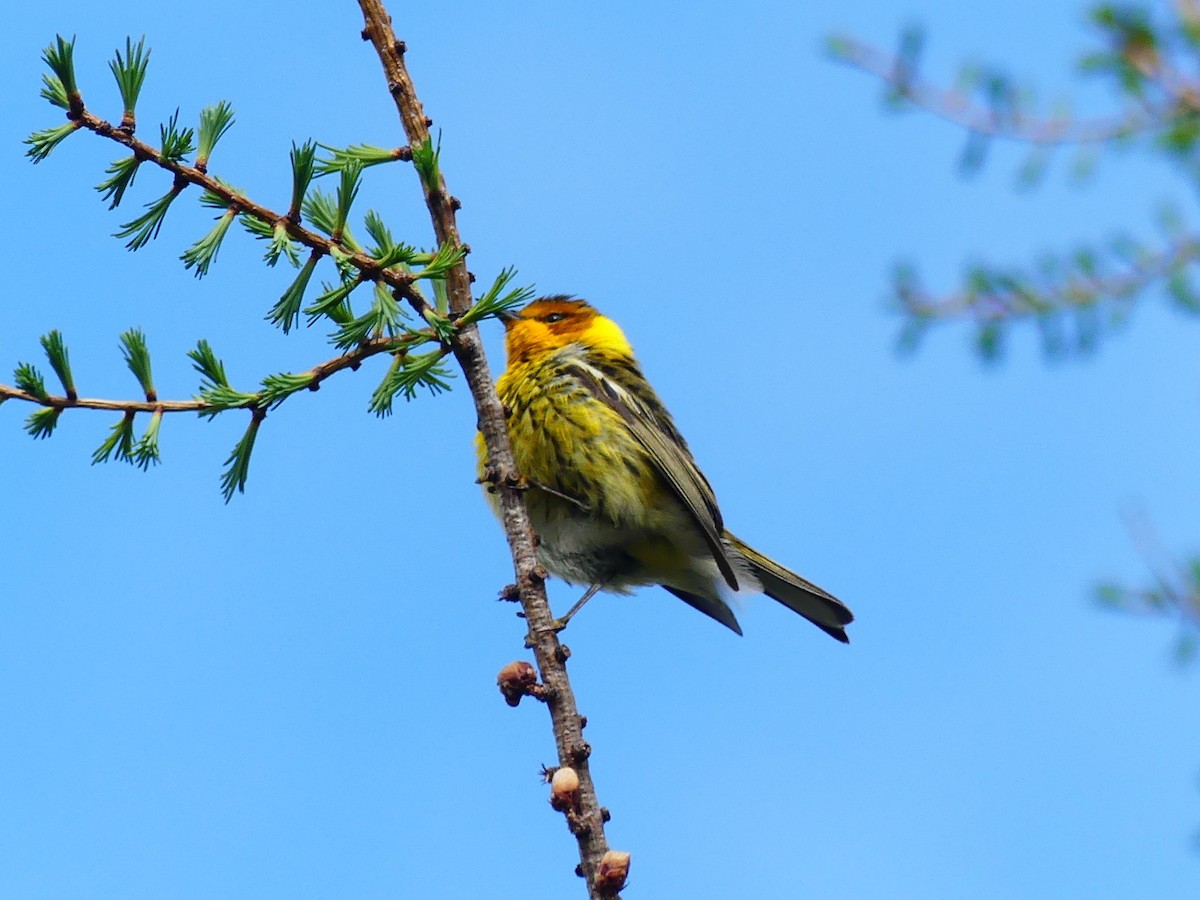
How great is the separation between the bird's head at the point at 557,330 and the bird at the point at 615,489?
0.04 ft

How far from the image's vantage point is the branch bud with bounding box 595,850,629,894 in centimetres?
227

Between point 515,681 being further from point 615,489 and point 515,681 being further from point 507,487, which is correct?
point 615,489

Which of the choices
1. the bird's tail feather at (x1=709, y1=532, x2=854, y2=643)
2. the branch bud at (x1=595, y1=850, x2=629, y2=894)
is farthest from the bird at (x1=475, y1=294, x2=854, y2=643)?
the branch bud at (x1=595, y1=850, x2=629, y2=894)

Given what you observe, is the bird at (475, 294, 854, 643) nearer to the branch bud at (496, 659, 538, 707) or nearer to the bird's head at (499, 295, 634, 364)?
the bird's head at (499, 295, 634, 364)

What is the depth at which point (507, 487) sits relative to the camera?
2.85 m

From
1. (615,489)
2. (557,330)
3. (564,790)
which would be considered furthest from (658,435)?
(564,790)

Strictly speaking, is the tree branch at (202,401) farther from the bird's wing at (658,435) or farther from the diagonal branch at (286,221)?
the bird's wing at (658,435)

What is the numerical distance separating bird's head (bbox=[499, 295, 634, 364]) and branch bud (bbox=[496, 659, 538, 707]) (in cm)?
328

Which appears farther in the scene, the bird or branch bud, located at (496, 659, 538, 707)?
the bird

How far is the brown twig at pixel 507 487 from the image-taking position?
8.10ft

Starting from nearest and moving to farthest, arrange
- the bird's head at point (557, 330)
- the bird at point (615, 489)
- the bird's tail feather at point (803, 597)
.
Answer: the bird at point (615, 489) → the bird's tail feather at point (803, 597) → the bird's head at point (557, 330)

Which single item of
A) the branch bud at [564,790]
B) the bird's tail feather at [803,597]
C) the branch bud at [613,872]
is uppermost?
the bird's tail feather at [803,597]

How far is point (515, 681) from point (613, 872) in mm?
476

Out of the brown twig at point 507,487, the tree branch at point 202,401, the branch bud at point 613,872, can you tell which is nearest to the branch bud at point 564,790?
the brown twig at point 507,487
